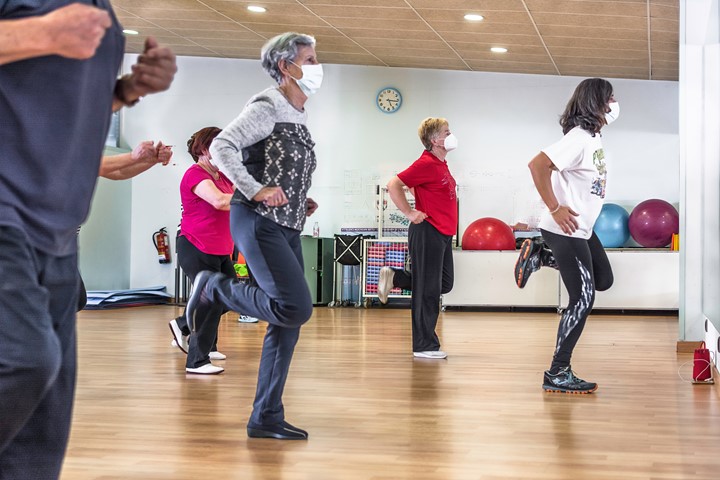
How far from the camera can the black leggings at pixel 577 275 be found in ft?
13.6

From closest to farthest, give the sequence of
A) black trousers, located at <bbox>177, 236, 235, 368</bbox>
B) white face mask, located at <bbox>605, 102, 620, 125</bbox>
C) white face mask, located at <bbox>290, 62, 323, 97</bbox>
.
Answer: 1. white face mask, located at <bbox>290, 62, 323, 97</bbox>
2. white face mask, located at <bbox>605, 102, 620, 125</bbox>
3. black trousers, located at <bbox>177, 236, 235, 368</bbox>

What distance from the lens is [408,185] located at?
576 centimetres

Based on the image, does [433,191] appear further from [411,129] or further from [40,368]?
[411,129]

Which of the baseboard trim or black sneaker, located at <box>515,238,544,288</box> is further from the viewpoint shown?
the baseboard trim

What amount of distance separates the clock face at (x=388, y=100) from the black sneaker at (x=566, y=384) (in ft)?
24.1

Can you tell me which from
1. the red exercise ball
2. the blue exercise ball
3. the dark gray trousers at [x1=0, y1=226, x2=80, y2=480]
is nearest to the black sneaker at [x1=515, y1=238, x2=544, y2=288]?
the dark gray trousers at [x1=0, y1=226, x2=80, y2=480]

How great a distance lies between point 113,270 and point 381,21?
5.19 metres

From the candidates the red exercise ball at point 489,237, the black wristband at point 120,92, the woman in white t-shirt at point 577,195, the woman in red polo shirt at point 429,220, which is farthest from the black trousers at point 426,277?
the red exercise ball at point 489,237

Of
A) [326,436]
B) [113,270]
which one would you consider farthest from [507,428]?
[113,270]

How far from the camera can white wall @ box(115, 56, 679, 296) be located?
10.9 metres

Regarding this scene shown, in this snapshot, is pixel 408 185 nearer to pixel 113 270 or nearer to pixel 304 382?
pixel 304 382

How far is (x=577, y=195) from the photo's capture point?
4129 mm

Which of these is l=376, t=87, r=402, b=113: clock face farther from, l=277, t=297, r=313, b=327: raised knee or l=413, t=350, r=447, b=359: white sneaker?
l=277, t=297, r=313, b=327: raised knee

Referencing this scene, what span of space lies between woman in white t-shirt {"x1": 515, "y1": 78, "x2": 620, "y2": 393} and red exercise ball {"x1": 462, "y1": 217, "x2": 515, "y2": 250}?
19.8 ft
